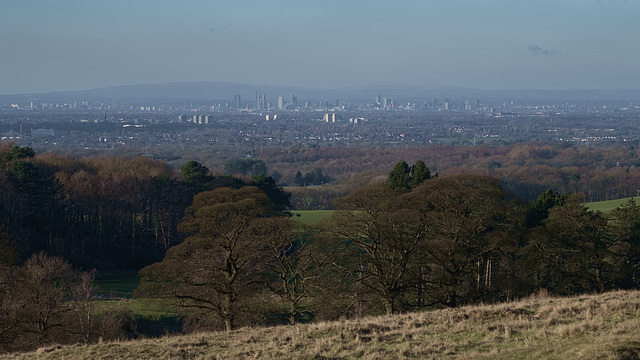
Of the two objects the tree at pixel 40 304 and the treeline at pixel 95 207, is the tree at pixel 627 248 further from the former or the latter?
the treeline at pixel 95 207

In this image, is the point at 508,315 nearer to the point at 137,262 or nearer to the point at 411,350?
the point at 411,350

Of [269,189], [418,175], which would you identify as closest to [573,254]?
[418,175]

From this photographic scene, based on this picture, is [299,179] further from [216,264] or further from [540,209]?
[216,264]

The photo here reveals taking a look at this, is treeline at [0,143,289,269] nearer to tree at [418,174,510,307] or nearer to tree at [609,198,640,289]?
tree at [418,174,510,307]

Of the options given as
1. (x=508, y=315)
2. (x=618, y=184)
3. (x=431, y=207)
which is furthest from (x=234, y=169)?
(x=508, y=315)

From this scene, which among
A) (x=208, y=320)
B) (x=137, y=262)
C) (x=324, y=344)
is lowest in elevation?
(x=137, y=262)

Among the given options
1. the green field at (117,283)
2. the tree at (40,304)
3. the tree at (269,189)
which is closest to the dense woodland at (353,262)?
the tree at (40,304)
